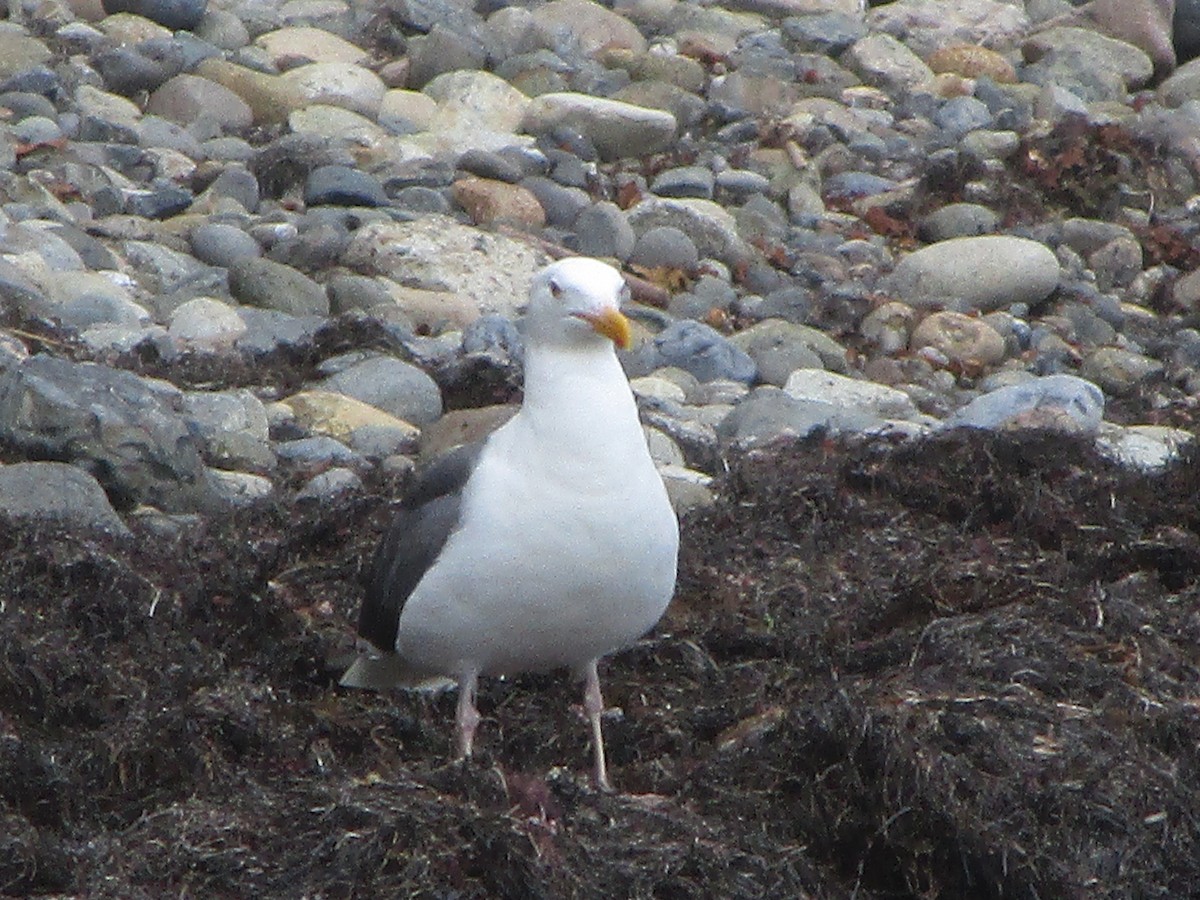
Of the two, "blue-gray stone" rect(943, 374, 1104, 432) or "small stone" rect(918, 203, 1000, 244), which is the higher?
"blue-gray stone" rect(943, 374, 1104, 432)

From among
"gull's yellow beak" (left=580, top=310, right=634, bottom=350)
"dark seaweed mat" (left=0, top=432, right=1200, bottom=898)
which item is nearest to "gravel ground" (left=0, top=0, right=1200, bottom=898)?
"dark seaweed mat" (left=0, top=432, right=1200, bottom=898)

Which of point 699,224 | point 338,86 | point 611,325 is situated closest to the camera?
point 611,325

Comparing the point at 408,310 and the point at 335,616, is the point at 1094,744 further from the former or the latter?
the point at 408,310

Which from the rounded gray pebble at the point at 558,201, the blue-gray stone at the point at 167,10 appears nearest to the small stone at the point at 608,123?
the rounded gray pebble at the point at 558,201

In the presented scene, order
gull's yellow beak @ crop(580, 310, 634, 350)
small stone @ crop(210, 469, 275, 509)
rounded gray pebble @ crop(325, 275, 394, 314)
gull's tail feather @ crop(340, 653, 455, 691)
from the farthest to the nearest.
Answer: rounded gray pebble @ crop(325, 275, 394, 314) < small stone @ crop(210, 469, 275, 509) < gull's tail feather @ crop(340, 653, 455, 691) < gull's yellow beak @ crop(580, 310, 634, 350)

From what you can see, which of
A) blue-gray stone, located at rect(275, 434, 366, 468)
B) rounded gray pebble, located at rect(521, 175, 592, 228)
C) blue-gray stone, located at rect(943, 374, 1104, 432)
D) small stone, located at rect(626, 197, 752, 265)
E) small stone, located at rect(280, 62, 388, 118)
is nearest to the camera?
blue-gray stone, located at rect(275, 434, 366, 468)

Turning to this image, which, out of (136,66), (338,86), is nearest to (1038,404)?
(338,86)

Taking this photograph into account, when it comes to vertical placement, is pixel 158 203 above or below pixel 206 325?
below

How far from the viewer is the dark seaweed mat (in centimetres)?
406

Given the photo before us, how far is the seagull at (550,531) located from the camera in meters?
4.61

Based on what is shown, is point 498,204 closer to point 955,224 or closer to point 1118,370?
point 955,224

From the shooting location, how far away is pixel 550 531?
458 cm

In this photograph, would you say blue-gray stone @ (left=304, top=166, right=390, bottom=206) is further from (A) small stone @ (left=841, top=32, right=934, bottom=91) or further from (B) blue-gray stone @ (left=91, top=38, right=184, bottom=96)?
(A) small stone @ (left=841, top=32, right=934, bottom=91)

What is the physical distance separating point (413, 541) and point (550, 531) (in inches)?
21.0
